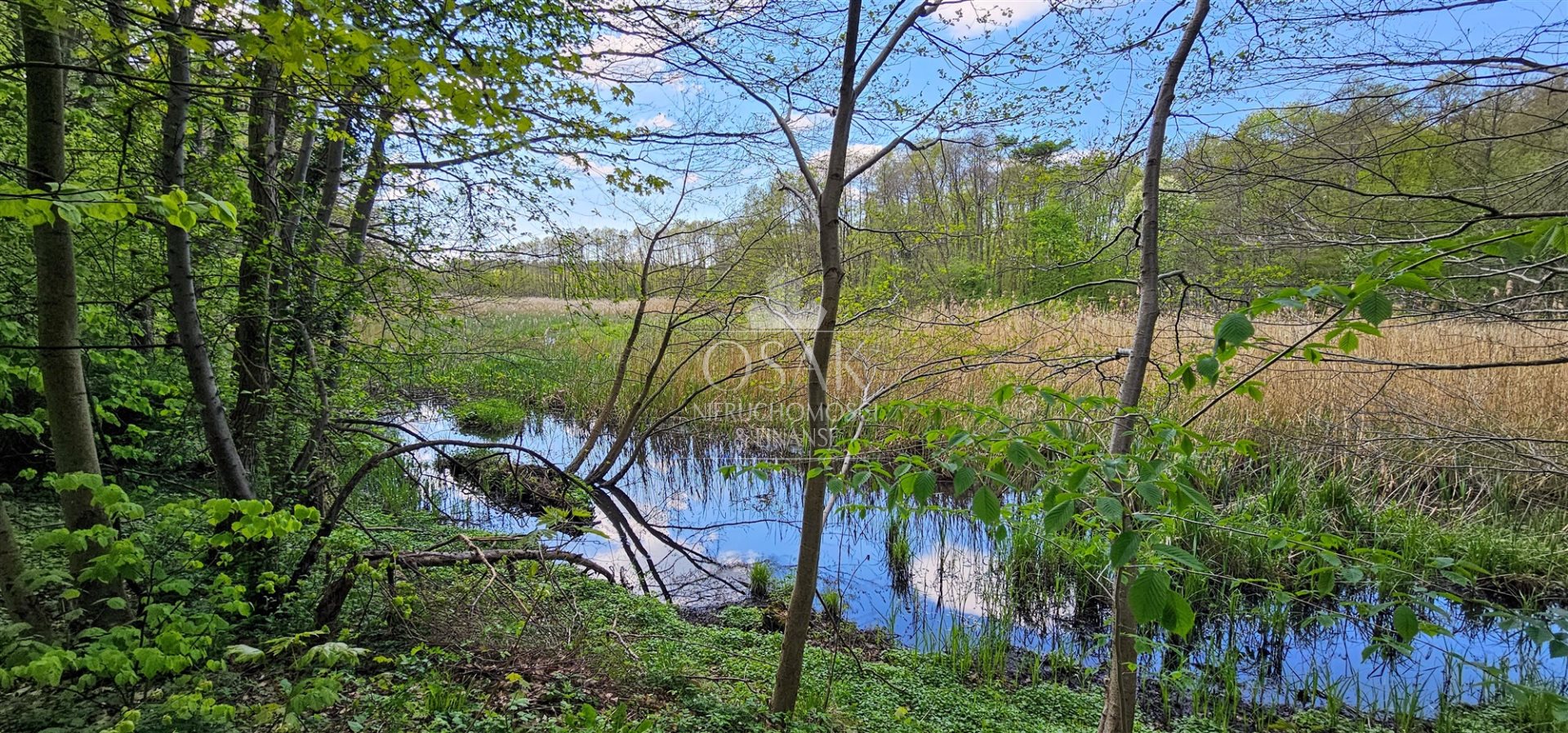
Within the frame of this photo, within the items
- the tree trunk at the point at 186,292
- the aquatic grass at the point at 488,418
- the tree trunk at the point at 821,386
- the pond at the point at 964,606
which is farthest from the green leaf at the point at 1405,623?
the aquatic grass at the point at 488,418

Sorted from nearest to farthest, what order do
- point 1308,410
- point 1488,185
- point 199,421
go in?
point 1488,185 < point 199,421 < point 1308,410

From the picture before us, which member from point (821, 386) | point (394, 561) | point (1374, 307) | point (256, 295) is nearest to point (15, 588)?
point (394, 561)

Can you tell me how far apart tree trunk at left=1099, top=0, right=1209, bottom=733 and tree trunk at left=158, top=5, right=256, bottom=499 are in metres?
3.21

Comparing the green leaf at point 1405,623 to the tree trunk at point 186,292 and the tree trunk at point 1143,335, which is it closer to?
the tree trunk at point 1143,335

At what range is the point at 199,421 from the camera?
3160 millimetres

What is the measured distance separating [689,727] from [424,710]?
0.89 meters

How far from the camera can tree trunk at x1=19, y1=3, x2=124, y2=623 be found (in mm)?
1815

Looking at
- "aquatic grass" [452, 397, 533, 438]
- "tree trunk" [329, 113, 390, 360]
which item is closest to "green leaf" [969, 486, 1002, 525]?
"tree trunk" [329, 113, 390, 360]

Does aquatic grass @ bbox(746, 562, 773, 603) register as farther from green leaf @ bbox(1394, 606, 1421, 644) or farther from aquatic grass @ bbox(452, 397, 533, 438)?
aquatic grass @ bbox(452, 397, 533, 438)

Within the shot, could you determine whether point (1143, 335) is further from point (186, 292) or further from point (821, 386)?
point (186, 292)

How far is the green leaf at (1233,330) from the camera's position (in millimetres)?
1107

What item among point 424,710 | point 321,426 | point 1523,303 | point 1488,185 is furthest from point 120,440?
point 1523,303

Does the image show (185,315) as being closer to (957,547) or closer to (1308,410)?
(957,547)

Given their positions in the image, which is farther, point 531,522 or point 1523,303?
point 531,522
